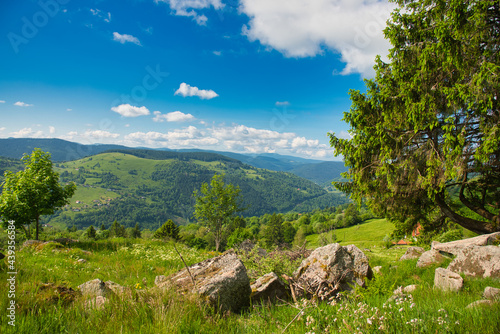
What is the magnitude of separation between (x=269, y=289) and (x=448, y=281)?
4.54 metres

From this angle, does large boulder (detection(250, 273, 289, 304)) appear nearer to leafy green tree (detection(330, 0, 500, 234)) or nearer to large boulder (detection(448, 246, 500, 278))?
large boulder (detection(448, 246, 500, 278))

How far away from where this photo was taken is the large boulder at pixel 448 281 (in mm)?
5480

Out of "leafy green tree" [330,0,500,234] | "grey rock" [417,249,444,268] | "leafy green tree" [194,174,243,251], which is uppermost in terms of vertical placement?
"leafy green tree" [330,0,500,234]

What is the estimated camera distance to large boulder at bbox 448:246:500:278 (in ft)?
21.5

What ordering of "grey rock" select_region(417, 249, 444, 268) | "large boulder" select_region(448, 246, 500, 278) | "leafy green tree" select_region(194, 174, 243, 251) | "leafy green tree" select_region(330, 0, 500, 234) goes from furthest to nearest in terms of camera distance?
"leafy green tree" select_region(194, 174, 243, 251) → "leafy green tree" select_region(330, 0, 500, 234) → "grey rock" select_region(417, 249, 444, 268) → "large boulder" select_region(448, 246, 500, 278)

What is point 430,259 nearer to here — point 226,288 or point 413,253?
point 413,253

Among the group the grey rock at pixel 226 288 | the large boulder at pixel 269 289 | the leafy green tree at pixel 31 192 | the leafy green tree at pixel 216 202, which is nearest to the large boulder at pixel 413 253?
the large boulder at pixel 269 289

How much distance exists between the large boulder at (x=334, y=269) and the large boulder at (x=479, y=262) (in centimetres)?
306

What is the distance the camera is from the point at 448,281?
5840 mm

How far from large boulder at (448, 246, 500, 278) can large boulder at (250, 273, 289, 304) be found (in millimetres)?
5588

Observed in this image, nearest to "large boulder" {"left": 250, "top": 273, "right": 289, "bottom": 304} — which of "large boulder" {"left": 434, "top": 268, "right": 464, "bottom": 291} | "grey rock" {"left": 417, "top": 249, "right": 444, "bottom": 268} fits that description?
"large boulder" {"left": 434, "top": 268, "right": 464, "bottom": 291}

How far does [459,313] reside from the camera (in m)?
2.83

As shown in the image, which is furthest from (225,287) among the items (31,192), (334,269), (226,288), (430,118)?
(31,192)

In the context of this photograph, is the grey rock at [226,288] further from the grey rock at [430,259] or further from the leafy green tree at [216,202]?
the leafy green tree at [216,202]
